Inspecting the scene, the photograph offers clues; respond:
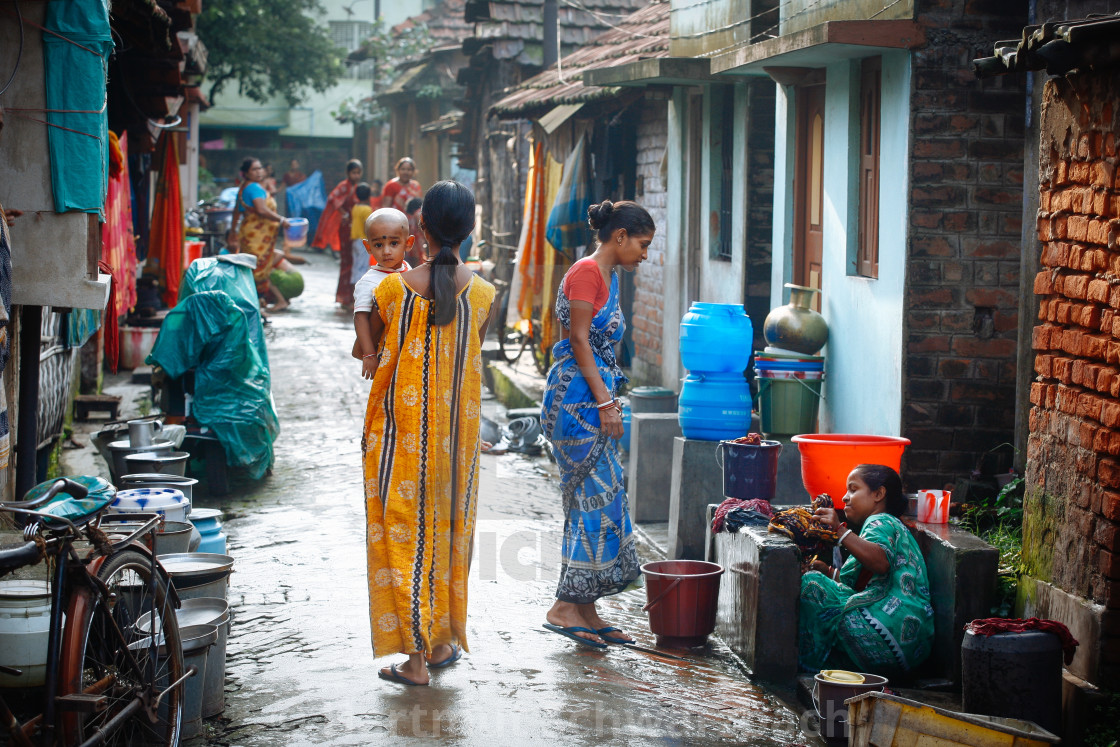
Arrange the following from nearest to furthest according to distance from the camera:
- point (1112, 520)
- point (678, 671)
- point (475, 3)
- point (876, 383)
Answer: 1. point (1112, 520)
2. point (678, 671)
3. point (876, 383)
4. point (475, 3)

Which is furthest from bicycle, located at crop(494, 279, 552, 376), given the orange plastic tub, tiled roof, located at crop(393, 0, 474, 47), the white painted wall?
tiled roof, located at crop(393, 0, 474, 47)

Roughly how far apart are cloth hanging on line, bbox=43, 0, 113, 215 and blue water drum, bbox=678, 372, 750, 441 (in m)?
3.40

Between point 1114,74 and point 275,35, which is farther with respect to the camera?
A: point 275,35

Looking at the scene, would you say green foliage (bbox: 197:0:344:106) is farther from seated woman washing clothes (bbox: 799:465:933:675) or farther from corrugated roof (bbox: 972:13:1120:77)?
corrugated roof (bbox: 972:13:1120:77)

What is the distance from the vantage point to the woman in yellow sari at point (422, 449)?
4.78 m

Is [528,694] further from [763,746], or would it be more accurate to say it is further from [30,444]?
[30,444]

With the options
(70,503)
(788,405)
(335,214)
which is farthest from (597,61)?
Answer: (335,214)

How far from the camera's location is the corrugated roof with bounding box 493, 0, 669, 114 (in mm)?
11453

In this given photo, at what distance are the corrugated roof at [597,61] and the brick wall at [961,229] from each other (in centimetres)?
457

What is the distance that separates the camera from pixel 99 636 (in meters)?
3.96

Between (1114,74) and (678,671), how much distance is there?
9.74 feet

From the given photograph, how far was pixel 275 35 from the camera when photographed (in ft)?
98.1

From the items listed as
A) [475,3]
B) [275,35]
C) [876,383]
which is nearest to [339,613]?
[876,383]

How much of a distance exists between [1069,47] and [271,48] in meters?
28.5
